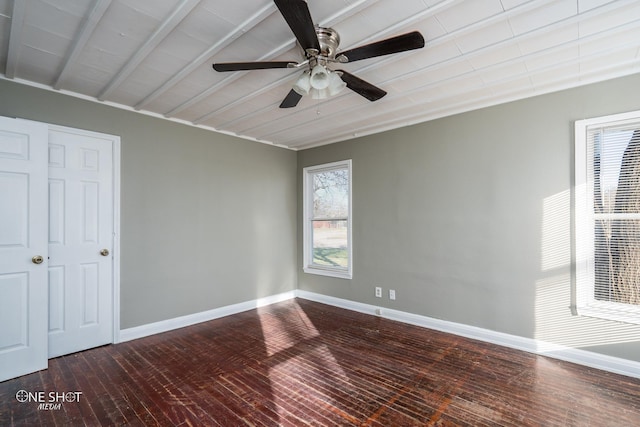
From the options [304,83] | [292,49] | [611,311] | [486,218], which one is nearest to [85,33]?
[292,49]

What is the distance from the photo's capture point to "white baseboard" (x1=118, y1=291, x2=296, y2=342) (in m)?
3.57

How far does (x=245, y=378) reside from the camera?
2.71 metres

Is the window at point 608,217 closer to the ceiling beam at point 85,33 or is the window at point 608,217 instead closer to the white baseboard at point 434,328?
the white baseboard at point 434,328

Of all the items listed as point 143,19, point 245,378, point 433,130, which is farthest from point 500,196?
point 143,19

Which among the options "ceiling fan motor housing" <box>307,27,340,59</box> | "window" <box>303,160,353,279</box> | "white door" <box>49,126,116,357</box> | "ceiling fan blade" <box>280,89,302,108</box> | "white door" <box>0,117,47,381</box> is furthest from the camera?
"window" <box>303,160,353,279</box>

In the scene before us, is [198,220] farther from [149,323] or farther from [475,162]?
[475,162]

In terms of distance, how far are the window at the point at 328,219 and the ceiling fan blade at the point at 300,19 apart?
301 centimetres

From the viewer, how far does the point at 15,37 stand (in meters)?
2.22

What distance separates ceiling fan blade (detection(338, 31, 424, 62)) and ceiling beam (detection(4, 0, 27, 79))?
6.71 ft

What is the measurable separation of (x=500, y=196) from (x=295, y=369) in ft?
9.34

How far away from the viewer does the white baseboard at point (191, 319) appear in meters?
3.57

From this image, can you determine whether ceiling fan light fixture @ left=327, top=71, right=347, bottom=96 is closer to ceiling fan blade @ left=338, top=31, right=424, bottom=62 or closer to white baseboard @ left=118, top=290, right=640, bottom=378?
ceiling fan blade @ left=338, top=31, right=424, bottom=62

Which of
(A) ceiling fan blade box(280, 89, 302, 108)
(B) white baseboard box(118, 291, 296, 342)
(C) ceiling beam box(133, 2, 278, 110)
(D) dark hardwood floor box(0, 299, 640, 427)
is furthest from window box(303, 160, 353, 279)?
(C) ceiling beam box(133, 2, 278, 110)

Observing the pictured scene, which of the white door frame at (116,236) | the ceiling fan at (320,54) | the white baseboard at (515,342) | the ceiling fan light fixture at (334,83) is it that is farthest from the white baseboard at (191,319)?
the ceiling fan light fixture at (334,83)
